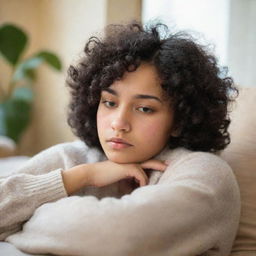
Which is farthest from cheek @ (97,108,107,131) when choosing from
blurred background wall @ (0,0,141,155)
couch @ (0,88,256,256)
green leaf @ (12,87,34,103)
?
green leaf @ (12,87,34,103)

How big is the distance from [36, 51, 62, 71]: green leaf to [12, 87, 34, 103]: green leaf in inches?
18.6

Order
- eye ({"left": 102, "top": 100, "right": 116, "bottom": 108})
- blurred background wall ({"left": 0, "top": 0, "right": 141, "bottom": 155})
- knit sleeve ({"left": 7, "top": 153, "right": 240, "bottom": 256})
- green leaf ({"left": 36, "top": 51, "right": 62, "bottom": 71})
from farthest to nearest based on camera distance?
green leaf ({"left": 36, "top": 51, "right": 62, "bottom": 71})
blurred background wall ({"left": 0, "top": 0, "right": 141, "bottom": 155})
eye ({"left": 102, "top": 100, "right": 116, "bottom": 108})
knit sleeve ({"left": 7, "top": 153, "right": 240, "bottom": 256})

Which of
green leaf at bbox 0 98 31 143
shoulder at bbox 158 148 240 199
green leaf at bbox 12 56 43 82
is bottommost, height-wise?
green leaf at bbox 0 98 31 143

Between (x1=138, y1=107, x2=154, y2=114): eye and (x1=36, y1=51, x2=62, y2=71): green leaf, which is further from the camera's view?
(x1=36, y1=51, x2=62, y2=71): green leaf

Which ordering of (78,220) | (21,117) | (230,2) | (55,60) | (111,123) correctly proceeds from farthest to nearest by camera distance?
1. (21,117)
2. (55,60)
3. (230,2)
4. (111,123)
5. (78,220)

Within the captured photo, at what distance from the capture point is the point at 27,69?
3.33 metres

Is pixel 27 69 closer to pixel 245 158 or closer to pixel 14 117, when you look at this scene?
Result: pixel 14 117

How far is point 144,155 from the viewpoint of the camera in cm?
108

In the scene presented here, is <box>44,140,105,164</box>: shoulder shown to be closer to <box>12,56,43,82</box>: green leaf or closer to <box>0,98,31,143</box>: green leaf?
<box>12,56,43,82</box>: green leaf

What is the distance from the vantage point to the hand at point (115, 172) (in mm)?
1061

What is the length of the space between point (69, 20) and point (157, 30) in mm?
2161

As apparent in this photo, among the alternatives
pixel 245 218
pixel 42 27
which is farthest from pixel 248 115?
pixel 42 27

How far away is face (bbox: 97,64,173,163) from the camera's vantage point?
1.02 metres

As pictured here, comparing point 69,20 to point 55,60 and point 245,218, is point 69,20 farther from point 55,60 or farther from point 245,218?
point 245,218
